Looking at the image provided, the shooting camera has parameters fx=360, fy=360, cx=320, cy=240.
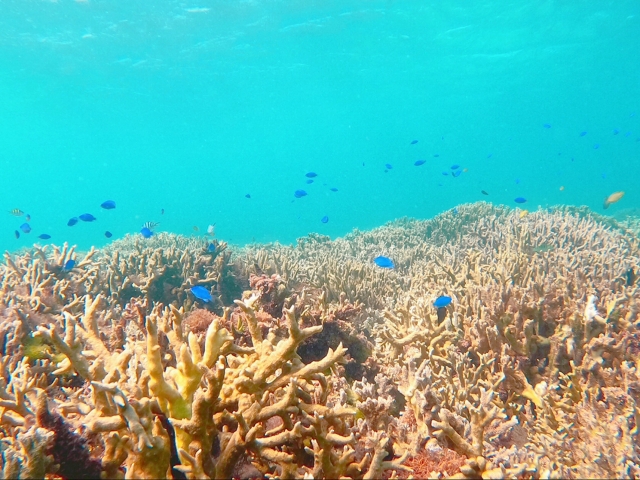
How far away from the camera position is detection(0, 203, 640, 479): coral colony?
1.93m

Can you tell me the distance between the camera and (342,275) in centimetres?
684

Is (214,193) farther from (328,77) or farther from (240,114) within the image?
(328,77)

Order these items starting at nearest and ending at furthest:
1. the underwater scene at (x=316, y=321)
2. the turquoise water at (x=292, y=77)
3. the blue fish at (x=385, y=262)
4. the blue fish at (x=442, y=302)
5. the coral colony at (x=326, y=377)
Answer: the coral colony at (x=326, y=377), the underwater scene at (x=316, y=321), the blue fish at (x=442, y=302), the blue fish at (x=385, y=262), the turquoise water at (x=292, y=77)

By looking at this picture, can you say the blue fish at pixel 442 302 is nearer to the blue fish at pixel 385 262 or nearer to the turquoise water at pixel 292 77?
the blue fish at pixel 385 262

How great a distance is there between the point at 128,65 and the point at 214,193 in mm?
143791

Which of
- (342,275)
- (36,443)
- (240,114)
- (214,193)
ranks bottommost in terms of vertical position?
(36,443)

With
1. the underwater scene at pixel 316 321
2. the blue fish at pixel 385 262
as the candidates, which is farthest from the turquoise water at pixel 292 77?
the blue fish at pixel 385 262

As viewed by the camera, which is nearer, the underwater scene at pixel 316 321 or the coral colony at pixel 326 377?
the coral colony at pixel 326 377

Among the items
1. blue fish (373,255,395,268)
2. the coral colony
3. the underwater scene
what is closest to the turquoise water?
the underwater scene

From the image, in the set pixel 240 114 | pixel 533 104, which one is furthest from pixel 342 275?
pixel 533 104

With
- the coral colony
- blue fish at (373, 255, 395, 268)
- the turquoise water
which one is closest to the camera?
the coral colony

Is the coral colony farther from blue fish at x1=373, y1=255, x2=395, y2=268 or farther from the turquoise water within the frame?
the turquoise water

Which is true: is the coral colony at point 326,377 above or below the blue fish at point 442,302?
below

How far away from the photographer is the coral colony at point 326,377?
76.1 inches
